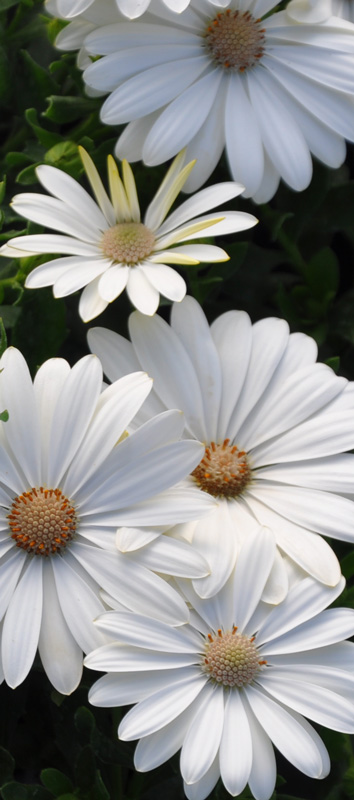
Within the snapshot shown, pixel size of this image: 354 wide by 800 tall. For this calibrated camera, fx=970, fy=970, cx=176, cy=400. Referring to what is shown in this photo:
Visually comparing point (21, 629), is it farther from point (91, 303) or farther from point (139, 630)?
point (91, 303)

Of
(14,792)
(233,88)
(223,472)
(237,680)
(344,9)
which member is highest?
(344,9)

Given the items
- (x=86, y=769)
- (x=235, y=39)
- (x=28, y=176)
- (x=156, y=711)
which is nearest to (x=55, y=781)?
(x=86, y=769)

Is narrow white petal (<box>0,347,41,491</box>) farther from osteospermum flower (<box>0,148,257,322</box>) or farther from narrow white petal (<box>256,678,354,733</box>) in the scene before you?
narrow white petal (<box>256,678,354,733</box>)

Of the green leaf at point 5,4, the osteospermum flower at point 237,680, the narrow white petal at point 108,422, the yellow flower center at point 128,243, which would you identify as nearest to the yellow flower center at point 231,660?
the osteospermum flower at point 237,680

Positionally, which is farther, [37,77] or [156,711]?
[37,77]

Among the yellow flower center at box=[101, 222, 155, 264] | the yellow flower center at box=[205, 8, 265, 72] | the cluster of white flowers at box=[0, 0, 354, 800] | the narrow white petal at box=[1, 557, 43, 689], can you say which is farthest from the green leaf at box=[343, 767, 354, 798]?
the yellow flower center at box=[205, 8, 265, 72]

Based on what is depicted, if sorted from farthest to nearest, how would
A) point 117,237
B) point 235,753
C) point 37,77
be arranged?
point 37,77, point 117,237, point 235,753

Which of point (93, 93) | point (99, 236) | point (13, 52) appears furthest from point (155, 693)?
point (13, 52)
